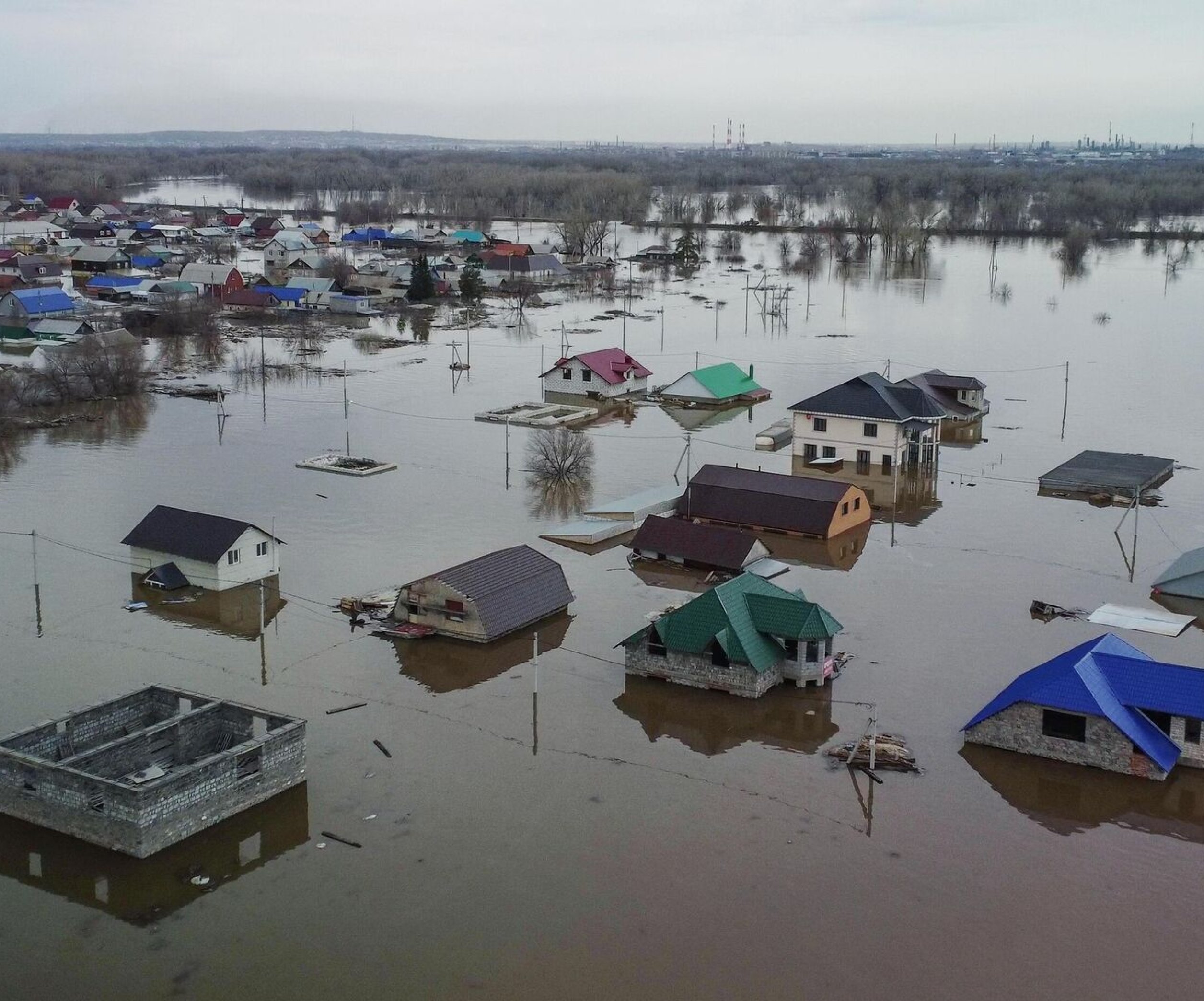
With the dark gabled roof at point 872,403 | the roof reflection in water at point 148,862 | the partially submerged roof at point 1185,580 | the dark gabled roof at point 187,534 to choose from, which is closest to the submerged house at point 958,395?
the dark gabled roof at point 872,403

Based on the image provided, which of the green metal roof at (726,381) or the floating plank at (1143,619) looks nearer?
the floating plank at (1143,619)

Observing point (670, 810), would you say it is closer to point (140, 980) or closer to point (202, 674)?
point (140, 980)

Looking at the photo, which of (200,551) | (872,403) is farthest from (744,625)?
(872,403)

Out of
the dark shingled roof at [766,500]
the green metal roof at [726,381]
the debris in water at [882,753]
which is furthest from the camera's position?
the green metal roof at [726,381]

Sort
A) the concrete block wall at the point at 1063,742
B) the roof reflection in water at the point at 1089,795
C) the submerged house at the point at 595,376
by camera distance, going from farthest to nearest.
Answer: the submerged house at the point at 595,376, the concrete block wall at the point at 1063,742, the roof reflection in water at the point at 1089,795

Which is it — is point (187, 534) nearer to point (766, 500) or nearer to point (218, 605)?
point (218, 605)

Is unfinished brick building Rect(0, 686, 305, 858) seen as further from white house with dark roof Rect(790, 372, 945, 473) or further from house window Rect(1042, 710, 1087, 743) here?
white house with dark roof Rect(790, 372, 945, 473)

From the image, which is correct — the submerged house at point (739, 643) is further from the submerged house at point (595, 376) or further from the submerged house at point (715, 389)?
the submerged house at point (595, 376)
